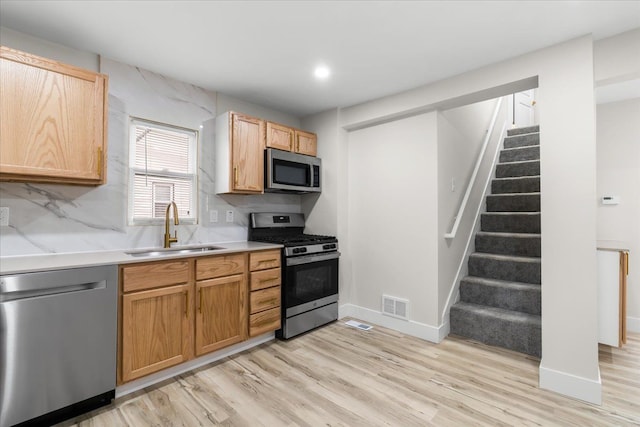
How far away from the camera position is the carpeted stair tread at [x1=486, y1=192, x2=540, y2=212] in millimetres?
3703

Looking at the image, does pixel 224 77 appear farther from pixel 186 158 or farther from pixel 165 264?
pixel 165 264

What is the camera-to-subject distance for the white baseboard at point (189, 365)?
7.12ft

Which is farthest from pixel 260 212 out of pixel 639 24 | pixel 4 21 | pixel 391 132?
pixel 639 24

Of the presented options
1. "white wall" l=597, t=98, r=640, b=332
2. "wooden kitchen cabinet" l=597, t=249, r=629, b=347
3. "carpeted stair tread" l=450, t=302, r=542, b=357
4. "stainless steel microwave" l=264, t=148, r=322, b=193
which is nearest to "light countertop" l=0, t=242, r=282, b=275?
"stainless steel microwave" l=264, t=148, r=322, b=193

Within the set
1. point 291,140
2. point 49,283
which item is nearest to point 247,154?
point 291,140

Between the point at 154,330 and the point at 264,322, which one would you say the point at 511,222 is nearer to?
the point at 264,322

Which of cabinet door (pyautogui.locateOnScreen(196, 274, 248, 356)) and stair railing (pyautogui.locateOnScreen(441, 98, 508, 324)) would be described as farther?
stair railing (pyautogui.locateOnScreen(441, 98, 508, 324))

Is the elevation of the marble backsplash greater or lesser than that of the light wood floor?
greater

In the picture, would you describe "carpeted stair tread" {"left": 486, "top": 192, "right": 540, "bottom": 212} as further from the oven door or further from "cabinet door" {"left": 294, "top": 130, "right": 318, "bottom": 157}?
"cabinet door" {"left": 294, "top": 130, "right": 318, "bottom": 157}

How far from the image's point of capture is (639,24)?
2.02 meters

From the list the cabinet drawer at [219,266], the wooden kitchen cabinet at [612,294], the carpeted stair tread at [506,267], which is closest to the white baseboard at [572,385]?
the wooden kitchen cabinet at [612,294]

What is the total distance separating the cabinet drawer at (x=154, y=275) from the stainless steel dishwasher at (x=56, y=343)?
0.09 m

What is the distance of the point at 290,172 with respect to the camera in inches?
137

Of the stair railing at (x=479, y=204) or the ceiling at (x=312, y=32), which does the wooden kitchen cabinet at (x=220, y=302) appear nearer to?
the ceiling at (x=312, y=32)
